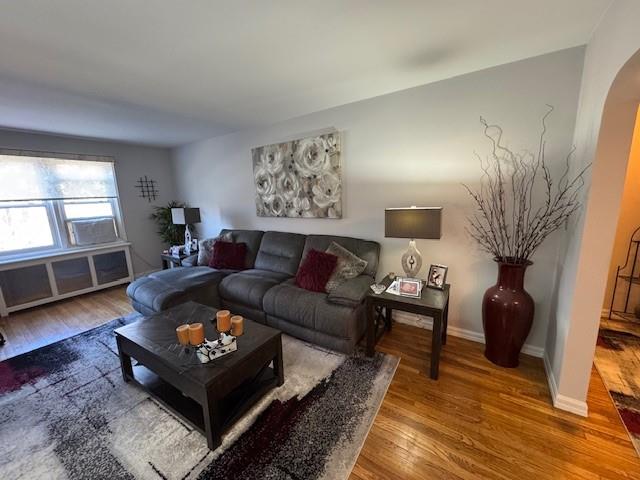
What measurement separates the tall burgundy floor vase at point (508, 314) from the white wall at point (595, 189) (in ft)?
0.66

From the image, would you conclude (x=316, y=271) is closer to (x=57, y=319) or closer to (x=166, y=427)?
(x=166, y=427)

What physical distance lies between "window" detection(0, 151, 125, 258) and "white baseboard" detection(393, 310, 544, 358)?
4514 millimetres

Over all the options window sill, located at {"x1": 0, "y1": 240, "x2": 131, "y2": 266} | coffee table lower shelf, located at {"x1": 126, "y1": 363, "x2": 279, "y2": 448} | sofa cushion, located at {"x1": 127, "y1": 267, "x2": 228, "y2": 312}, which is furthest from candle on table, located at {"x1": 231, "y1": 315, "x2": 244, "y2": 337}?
window sill, located at {"x1": 0, "y1": 240, "x2": 131, "y2": 266}

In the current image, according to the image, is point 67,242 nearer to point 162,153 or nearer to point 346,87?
point 162,153

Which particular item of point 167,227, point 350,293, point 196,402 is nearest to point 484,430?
point 350,293

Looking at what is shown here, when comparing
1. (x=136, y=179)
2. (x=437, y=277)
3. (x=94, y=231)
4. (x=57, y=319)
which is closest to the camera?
(x=437, y=277)

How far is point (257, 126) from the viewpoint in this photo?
137 inches

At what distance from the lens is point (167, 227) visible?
4.59 meters

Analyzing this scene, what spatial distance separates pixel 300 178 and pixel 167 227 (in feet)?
9.63

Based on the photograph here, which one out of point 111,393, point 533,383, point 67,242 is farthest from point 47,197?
point 533,383

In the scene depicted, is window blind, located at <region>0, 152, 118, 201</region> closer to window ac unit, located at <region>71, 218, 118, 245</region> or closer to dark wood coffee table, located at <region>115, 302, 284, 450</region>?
window ac unit, located at <region>71, 218, 118, 245</region>

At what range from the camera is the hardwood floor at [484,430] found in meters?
1.30

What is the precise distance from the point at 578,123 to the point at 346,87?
1.72 meters

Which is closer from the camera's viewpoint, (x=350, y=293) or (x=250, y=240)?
(x=350, y=293)
